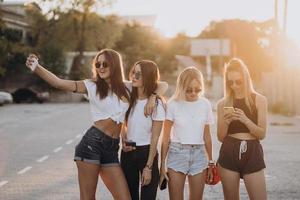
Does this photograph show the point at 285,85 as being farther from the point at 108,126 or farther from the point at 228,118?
the point at 108,126

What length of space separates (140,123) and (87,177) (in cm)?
61

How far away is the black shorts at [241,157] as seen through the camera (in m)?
5.48

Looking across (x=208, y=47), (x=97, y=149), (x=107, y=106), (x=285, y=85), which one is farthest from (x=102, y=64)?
(x=208, y=47)

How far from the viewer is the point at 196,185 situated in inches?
216

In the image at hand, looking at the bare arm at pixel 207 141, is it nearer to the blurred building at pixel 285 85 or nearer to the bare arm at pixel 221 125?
the bare arm at pixel 221 125

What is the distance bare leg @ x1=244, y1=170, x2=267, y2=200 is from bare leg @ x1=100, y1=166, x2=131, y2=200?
1.02 metres

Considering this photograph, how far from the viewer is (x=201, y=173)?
5473mm

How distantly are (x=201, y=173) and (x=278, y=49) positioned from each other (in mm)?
33888

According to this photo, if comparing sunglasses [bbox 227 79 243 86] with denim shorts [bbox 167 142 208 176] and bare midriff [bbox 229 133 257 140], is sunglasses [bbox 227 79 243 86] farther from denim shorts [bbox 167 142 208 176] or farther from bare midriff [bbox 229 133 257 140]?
denim shorts [bbox 167 142 208 176]

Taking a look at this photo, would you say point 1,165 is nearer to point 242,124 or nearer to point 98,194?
point 98,194

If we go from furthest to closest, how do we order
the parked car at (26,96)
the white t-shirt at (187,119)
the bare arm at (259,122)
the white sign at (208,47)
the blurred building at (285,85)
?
the white sign at (208,47)
the parked car at (26,96)
the blurred building at (285,85)
the white t-shirt at (187,119)
the bare arm at (259,122)

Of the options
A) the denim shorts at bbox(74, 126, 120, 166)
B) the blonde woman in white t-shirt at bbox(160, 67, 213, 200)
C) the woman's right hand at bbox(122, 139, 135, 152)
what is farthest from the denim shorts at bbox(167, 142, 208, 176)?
the denim shorts at bbox(74, 126, 120, 166)

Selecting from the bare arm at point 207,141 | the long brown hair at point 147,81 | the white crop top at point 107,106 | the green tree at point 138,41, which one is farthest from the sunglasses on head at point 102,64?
the green tree at point 138,41

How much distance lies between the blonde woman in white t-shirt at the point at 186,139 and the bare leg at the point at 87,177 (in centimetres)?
57
